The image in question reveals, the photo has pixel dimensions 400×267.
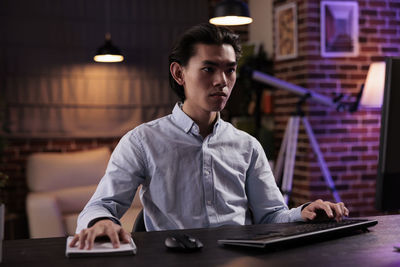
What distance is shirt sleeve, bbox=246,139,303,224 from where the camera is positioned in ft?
6.52

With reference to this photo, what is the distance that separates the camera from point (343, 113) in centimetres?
490

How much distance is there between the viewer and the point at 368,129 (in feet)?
16.3

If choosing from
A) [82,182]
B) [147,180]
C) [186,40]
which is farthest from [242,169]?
[82,182]

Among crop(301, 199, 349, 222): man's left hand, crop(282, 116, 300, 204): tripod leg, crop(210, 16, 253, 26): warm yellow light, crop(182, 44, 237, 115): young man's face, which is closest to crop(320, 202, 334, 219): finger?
crop(301, 199, 349, 222): man's left hand

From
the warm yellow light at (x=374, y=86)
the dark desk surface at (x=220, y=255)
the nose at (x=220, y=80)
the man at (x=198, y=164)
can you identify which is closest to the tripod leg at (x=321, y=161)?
the warm yellow light at (x=374, y=86)

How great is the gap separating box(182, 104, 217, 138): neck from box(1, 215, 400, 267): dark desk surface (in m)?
0.54

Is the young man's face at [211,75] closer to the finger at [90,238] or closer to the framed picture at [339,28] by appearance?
the finger at [90,238]

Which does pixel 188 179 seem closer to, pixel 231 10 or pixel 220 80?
pixel 220 80

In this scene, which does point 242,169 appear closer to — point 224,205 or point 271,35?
point 224,205

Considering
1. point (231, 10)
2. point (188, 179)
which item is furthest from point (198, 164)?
point (231, 10)

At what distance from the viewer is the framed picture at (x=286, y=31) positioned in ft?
16.1

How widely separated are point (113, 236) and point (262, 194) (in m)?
0.74

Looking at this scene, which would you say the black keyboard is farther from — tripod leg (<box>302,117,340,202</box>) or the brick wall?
the brick wall

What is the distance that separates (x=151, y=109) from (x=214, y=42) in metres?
3.71
